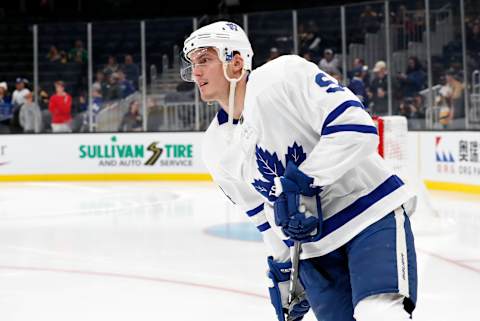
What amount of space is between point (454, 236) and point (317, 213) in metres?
3.87

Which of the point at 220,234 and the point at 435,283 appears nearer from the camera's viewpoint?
the point at 435,283

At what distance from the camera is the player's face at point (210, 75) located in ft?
6.48

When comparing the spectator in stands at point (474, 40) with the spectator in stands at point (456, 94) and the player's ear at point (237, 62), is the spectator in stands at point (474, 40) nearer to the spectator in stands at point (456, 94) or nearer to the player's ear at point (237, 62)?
the spectator in stands at point (456, 94)

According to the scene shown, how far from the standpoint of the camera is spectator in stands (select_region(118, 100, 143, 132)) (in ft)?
35.4

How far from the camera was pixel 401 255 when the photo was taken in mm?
1757

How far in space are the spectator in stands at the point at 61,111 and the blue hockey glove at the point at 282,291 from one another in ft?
30.0

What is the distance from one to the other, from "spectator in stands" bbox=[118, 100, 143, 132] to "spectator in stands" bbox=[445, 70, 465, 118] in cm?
404

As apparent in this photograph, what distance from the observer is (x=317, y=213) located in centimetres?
183

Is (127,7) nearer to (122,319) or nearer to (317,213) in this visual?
(122,319)

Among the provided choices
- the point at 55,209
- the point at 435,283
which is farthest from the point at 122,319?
the point at 55,209

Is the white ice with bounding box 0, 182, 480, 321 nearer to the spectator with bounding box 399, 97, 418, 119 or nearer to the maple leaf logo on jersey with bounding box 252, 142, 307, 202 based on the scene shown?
the maple leaf logo on jersey with bounding box 252, 142, 307, 202

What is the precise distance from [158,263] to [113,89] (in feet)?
22.0

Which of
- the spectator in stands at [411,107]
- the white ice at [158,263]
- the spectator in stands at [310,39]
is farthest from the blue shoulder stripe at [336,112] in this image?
the spectator in stands at [310,39]

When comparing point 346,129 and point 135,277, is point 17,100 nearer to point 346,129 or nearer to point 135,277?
point 135,277
